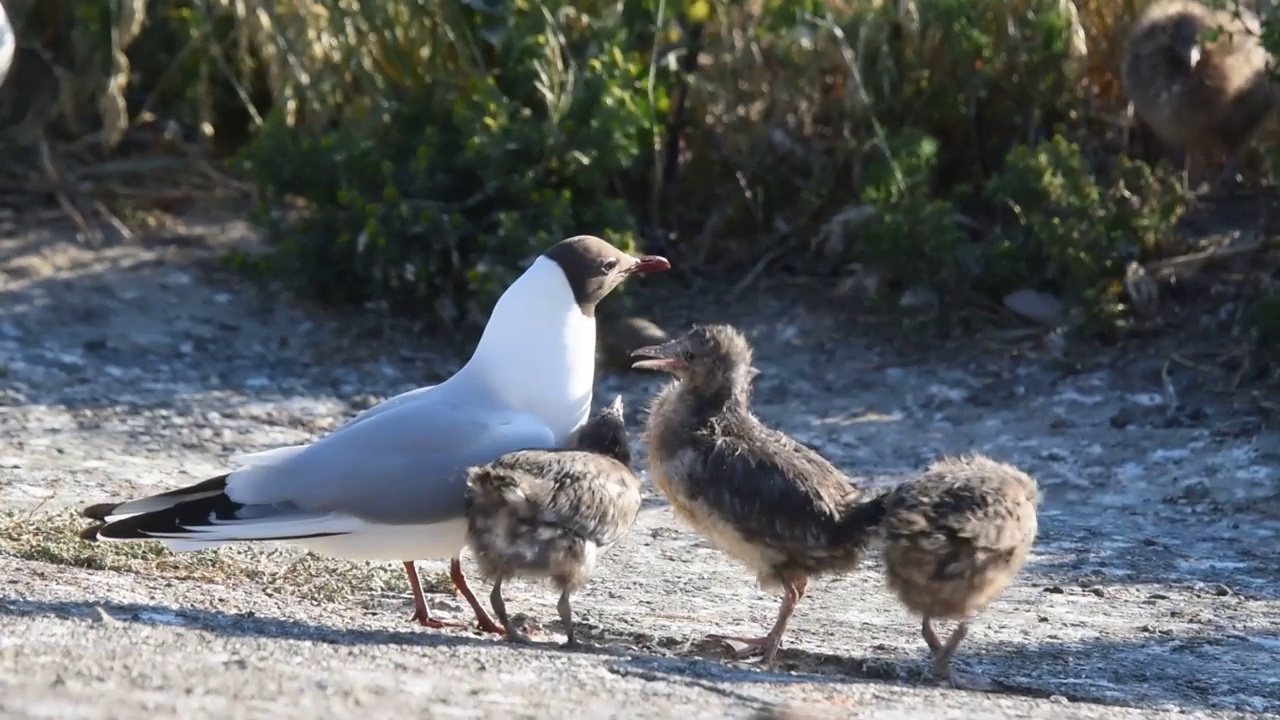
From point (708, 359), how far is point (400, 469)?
3.41 feet

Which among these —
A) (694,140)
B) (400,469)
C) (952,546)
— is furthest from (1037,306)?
(400,469)

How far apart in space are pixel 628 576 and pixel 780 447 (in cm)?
106

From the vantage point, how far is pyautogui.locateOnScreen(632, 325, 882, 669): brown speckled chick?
17.7ft

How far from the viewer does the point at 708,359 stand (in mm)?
5875

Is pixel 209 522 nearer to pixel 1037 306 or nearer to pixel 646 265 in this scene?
pixel 646 265

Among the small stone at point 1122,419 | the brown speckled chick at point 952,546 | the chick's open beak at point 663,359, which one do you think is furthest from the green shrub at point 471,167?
the brown speckled chick at point 952,546

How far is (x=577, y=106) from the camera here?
965cm

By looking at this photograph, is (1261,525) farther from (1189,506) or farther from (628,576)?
(628,576)

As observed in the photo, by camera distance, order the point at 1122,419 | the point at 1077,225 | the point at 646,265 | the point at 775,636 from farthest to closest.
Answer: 1. the point at 1077,225
2. the point at 1122,419
3. the point at 646,265
4. the point at 775,636

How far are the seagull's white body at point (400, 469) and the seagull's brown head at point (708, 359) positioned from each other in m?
0.34

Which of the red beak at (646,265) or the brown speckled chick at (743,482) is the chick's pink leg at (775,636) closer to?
the brown speckled chick at (743,482)

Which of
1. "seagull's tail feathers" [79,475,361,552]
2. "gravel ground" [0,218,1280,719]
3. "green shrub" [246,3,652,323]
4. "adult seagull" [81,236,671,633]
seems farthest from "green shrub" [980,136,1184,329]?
"seagull's tail feathers" [79,475,361,552]

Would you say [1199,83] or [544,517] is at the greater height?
[1199,83]

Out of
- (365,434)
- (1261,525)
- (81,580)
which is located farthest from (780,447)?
(1261,525)
